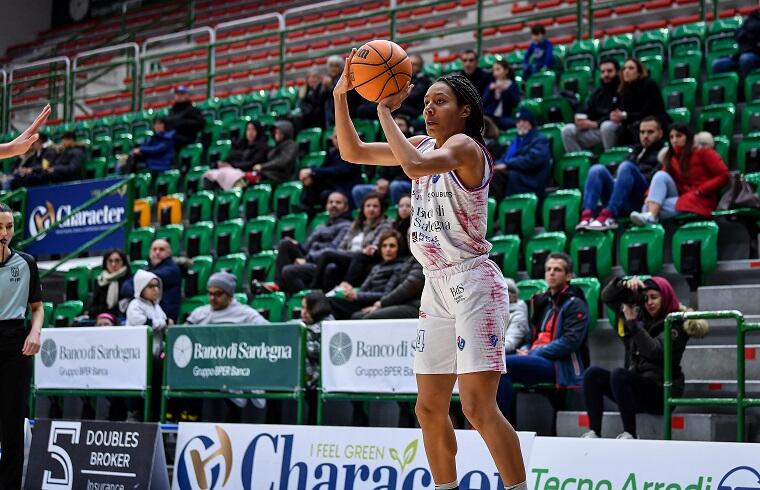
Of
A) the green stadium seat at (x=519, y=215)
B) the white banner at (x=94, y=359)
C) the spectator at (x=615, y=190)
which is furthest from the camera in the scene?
the green stadium seat at (x=519, y=215)

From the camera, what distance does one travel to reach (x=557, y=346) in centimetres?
778

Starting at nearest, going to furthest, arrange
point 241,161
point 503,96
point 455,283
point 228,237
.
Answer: point 455,283, point 503,96, point 228,237, point 241,161

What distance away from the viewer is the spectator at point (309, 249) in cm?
1080

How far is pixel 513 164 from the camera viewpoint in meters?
10.7

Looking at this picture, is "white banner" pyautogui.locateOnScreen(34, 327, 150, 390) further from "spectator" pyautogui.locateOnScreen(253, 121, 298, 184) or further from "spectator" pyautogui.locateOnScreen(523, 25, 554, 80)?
"spectator" pyautogui.locateOnScreen(523, 25, 554, 80)

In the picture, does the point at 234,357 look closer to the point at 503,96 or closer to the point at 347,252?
the point at 347,252

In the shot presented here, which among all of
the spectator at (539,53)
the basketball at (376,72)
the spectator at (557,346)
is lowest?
the spectator at (557,346)

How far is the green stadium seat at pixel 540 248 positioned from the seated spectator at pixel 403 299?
106 cm

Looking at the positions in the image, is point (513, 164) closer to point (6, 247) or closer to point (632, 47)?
point (632, 47)

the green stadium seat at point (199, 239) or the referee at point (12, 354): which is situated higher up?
the green stadium seat at point (199, 239)

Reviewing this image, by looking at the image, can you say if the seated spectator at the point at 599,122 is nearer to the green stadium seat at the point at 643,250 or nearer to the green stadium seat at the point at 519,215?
the green stadium seat at the point at 519,215

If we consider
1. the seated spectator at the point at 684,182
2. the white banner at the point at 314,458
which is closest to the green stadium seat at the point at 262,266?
the white banner at the point at 314,458

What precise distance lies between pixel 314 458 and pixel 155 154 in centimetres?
886

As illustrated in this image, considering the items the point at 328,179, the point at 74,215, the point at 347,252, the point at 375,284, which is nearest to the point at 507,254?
the point at 375,284
